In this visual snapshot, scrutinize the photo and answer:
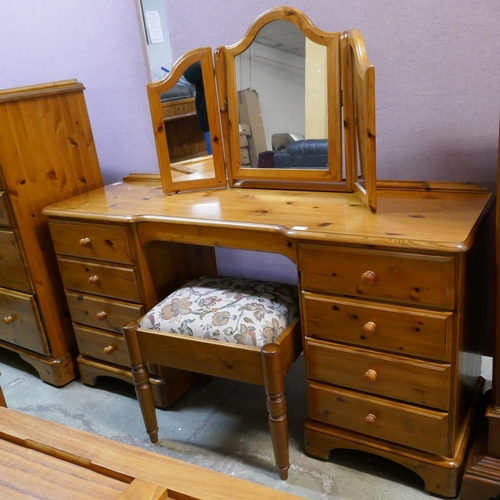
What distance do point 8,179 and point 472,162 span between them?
1.48m

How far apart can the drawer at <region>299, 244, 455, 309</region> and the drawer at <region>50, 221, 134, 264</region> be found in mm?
618

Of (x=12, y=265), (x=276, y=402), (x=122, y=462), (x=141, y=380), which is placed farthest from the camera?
(x=12, y=265)

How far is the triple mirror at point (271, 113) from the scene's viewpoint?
1.50m

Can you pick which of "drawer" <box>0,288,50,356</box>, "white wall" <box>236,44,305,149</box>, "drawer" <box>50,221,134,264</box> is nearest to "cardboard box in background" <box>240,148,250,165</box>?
"white wall" <box>236,44,305,149</box>

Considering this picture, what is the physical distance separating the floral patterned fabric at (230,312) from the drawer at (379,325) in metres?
0.11

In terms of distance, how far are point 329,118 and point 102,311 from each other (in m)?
1.01

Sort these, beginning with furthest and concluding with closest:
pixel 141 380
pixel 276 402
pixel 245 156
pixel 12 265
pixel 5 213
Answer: pixel 12 265 < pixel 5 213 < pixel 245 156 < pixel 141 380 < pixel 276 402

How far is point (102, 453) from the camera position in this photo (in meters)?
0.69

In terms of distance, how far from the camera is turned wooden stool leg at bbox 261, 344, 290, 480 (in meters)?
1.36

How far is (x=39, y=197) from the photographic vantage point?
6.22 feet

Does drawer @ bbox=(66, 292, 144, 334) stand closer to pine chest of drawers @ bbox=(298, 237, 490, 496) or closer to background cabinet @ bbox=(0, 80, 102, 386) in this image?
background cabinet @ bbox=(0, 80, 102, 386)

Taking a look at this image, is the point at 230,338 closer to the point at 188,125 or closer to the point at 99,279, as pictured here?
the point at 99,279

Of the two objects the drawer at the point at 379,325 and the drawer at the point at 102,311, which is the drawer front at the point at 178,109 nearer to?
the drawer at the point at 102,311

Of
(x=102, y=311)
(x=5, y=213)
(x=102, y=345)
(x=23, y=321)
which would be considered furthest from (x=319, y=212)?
(x=23, y=321)
